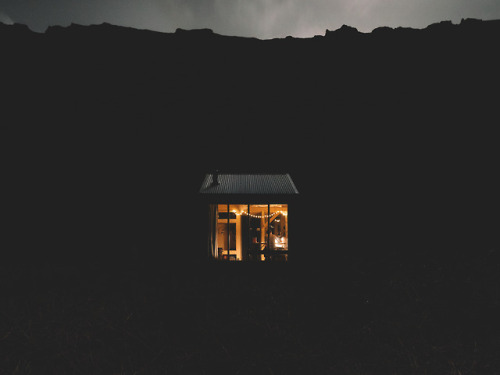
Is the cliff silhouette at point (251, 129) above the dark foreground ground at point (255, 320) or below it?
above

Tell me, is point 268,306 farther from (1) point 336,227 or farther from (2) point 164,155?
(2) point 164,155

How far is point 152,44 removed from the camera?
1153 cm

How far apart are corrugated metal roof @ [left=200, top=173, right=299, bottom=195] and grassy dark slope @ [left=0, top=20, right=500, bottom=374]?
1071 millimetres

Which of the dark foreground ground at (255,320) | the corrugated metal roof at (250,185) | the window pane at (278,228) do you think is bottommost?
the dark foreground ground at (255,320)

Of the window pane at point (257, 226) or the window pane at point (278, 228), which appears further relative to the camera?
the window pane at point (257, 226)

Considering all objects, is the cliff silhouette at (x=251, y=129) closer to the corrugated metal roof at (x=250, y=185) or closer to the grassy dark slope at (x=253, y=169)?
the grassy dark slope at (x=253, y=169)

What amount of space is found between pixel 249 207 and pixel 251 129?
3901 millimetres

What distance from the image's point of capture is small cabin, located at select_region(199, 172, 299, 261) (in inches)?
283

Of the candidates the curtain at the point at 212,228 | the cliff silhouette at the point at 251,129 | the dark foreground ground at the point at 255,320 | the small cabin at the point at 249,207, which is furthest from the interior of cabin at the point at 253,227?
the dark foreground ground at the point at 255,320

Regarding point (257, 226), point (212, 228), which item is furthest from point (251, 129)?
point (212, 228)

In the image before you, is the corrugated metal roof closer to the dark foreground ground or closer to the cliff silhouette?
the cliff silhouette

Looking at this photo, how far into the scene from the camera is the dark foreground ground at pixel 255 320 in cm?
407

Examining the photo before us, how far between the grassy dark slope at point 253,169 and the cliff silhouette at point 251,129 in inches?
2.5

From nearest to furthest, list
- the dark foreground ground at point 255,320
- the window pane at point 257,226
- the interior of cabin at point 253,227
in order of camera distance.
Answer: the dark foreground ground at point 255,320, the interior of cabin at point 253,227, the window pane at point 257,226
